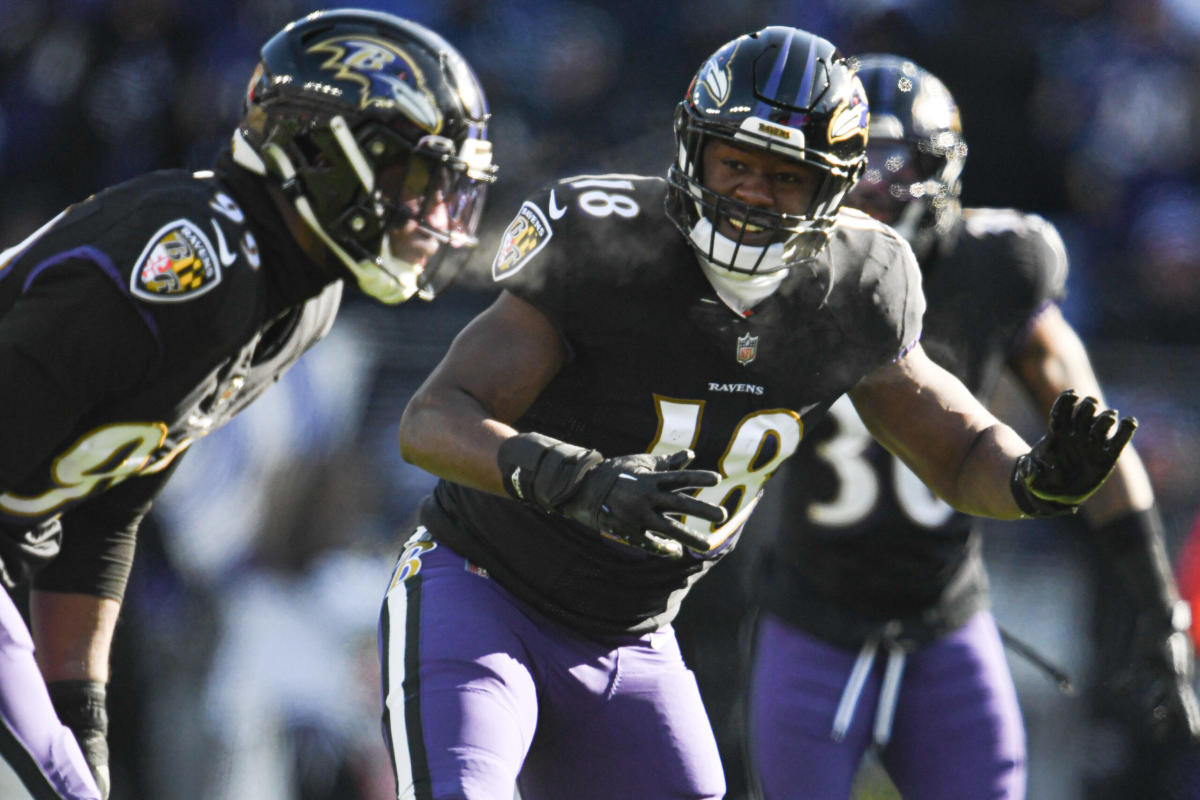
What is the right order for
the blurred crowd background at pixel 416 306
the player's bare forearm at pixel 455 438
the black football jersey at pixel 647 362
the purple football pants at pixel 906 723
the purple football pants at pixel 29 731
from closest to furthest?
the player's bare forearm at pixel 455 438 → the purple football pants at pixel 29 731 → the black football jersey at pixel 647 362 → the purple football pants at pixel 906 723 → the blurred crowd background at pixel 416 306

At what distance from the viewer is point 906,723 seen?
3.33 meters

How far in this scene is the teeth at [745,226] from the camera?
8.19ft

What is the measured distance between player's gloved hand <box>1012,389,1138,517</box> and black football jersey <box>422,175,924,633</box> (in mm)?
349

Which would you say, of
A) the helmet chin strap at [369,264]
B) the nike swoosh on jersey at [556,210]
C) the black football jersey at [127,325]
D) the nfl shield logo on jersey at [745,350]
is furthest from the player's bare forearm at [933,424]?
the black football jersey at [127,325]

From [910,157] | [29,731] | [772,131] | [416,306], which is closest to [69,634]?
[29,731]

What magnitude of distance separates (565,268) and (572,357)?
0.48 ft

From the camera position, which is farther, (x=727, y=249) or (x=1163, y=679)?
(x=1163, y=679)

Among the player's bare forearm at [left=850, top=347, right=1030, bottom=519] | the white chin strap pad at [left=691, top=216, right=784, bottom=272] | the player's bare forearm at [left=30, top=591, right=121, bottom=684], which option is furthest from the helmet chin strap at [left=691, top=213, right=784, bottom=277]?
the player's bare forearm at [left=30, top=591, right=121, bottom=684]

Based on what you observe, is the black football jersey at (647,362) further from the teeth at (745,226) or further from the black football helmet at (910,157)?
the black football helmet at (910,157)

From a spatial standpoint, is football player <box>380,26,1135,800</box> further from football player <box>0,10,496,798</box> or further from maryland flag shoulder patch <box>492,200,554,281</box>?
football player <box>0,10,496,798</box>

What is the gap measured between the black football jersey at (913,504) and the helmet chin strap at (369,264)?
3.53 ft

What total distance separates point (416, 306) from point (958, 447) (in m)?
2.99

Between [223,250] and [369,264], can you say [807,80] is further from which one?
[223,250]

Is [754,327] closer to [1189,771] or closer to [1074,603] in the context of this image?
[1074,603]
